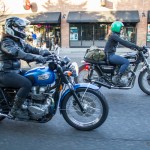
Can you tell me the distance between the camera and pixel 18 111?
496cm

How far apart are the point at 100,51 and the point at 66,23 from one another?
74.5 ft

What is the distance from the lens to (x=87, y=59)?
25.8 ft

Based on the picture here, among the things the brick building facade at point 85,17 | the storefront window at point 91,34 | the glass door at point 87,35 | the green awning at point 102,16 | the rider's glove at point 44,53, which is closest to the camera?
the rider's glove at point 44,53

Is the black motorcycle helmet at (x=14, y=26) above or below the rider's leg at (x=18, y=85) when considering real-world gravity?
above

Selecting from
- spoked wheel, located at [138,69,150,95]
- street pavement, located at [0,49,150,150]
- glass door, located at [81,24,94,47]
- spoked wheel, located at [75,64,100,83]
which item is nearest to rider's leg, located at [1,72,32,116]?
street pavement, located at [0,49,150,150]

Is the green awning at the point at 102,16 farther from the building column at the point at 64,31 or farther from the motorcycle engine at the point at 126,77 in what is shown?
the motorcycle engine at the point at 126,77

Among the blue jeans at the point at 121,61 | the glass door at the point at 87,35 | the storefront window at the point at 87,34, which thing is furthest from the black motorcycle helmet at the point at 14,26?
the glass door at the point at 87,35

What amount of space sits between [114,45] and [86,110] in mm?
2950

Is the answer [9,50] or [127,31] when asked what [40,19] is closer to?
[127,31]

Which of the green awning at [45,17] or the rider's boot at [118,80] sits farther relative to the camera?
the green awning at [45,17]

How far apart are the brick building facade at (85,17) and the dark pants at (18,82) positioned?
24.0m

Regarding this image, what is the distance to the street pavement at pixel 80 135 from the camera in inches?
174

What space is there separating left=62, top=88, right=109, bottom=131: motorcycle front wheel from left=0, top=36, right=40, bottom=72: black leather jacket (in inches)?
34.9

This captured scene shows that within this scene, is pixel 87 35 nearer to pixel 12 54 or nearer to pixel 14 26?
pixel 14 26
